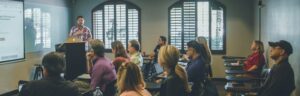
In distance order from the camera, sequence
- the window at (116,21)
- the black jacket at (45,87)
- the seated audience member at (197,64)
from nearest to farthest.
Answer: the black jacket at (45,87) → the seated audience member at (197,64) → the window at (116,21)

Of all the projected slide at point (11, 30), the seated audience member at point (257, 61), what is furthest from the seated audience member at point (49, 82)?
the projected slide at point (11, 30)

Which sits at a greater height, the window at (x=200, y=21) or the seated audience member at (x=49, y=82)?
the window at (x=200, y=21)

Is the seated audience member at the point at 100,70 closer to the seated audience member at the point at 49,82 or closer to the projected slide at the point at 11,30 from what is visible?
the seated audience member at the point at 49,82

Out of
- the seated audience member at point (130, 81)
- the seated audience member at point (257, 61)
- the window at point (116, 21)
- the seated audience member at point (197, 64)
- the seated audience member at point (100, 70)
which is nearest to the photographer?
the seated audience member at point (130, 81)

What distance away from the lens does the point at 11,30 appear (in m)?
7.05

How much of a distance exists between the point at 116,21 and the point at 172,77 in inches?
249

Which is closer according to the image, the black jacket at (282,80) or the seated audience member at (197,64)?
the black jacket at (282,80)

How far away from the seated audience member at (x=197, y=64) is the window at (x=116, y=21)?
15.9 ft

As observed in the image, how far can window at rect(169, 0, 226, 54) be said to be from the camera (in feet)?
29.3

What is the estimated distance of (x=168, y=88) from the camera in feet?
10.8

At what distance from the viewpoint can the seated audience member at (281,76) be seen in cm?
379

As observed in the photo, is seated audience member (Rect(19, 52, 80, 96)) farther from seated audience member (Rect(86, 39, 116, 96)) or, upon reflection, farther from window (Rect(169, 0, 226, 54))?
window (Rect(169, 0, 226, 54))

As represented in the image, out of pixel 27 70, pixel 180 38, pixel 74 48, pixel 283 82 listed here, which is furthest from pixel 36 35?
pixel 283 82

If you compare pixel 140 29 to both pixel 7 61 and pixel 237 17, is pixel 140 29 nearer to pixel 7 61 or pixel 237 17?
pixel 237 17
